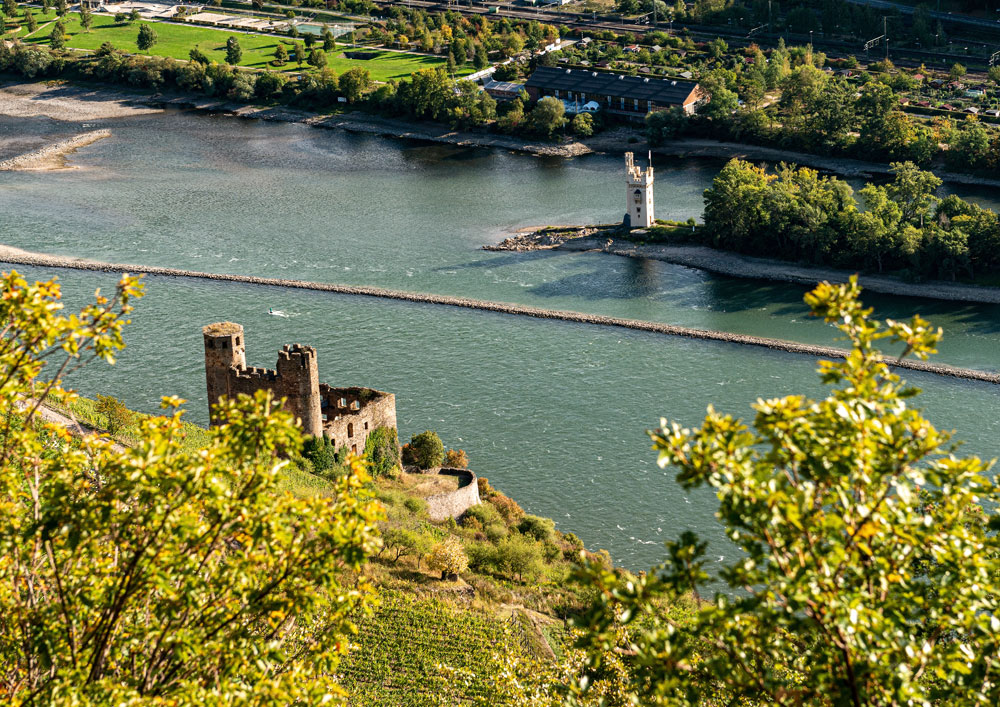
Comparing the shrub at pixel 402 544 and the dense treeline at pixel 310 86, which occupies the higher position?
the dense treeline at pixel 310 86

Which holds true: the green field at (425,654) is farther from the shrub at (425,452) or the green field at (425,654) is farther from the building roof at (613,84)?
the building roof at (613,84)

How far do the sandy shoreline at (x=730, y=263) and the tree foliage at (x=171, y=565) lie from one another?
51388mm

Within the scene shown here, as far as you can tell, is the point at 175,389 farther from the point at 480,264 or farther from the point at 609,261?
the point at 609,261

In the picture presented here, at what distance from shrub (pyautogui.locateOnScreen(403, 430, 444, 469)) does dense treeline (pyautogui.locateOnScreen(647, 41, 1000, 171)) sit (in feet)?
157

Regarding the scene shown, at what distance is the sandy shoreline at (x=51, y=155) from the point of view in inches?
3236

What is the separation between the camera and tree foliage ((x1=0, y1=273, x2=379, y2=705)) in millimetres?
10070

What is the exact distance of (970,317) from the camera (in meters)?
55.0

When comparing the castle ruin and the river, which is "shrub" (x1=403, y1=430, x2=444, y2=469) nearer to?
the castle ruin

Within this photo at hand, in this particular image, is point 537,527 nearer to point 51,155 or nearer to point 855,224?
point 855,224

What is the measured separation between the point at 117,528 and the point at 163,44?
106787mm

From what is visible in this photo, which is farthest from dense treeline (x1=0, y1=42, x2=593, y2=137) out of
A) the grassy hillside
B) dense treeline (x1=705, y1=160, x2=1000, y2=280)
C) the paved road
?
the grassy hillside

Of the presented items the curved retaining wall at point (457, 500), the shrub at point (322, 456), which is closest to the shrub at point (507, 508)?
the curved retaining wall at point (457, 500)

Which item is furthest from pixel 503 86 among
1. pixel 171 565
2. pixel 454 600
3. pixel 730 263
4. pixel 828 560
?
pixel 828 560

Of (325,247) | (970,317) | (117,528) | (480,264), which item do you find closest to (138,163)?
(325,247)
